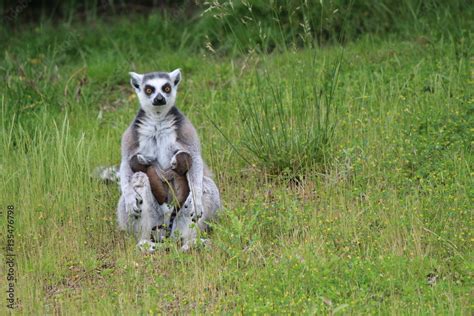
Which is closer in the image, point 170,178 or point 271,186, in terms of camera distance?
point 170,178

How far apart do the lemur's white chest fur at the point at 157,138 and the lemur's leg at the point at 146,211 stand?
317 millimetres

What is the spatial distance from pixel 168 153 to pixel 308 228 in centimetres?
147

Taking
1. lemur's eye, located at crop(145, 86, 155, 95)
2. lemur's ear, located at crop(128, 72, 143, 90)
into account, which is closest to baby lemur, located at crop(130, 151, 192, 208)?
lemur's eye, located at crop(145, 86, 155, 95)

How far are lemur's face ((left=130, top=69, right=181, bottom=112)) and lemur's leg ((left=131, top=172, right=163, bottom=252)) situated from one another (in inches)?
26.4

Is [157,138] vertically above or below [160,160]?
above

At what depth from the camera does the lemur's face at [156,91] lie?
770cm

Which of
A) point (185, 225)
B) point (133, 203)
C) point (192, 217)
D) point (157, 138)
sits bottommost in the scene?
point (185, 225)

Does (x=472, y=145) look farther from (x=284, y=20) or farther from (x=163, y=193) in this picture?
(x=284, y=20)

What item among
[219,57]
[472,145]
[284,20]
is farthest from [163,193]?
[284,20]

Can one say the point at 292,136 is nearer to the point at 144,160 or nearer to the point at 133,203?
the point at 144,160

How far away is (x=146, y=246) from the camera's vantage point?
23.9 feet

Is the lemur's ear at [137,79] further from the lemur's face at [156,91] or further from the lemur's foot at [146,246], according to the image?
the lemur's foot at [146,246]

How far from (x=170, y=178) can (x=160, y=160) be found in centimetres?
19

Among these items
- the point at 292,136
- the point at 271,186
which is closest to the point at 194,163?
the point at 271,186
